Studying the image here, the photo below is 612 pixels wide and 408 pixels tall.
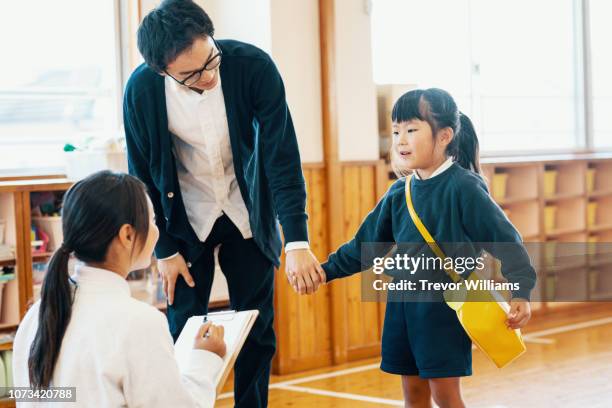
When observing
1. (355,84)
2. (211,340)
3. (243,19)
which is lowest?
(211,340)

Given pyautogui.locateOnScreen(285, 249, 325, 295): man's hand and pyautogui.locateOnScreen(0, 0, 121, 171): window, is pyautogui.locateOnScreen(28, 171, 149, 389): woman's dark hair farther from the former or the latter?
pyautogui.locateOnScreen(0, 0, 121, 171): window

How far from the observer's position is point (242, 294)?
2.31 m

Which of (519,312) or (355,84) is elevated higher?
(355,84)

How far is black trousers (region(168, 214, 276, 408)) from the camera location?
230 centimetres

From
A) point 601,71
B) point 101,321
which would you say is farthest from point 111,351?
point 601,71

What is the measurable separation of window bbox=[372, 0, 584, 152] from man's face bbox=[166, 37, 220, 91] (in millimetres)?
3026

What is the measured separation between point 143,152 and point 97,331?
0.87 meters

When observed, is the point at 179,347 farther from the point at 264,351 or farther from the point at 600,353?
the point at 600,353

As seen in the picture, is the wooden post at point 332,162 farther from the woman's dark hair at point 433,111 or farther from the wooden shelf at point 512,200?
the woman's dark hair at point 433,111

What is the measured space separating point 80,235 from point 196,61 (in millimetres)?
661

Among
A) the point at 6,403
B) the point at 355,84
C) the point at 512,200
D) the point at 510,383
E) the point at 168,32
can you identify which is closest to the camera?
the point at 168,32

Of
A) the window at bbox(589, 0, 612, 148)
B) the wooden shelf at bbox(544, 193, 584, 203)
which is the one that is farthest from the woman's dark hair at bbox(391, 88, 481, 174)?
the window at bbox(589, 0, 612, 148)

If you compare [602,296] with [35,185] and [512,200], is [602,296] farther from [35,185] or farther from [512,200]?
[35,185]

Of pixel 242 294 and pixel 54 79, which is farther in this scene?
pixel 54 79
